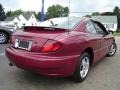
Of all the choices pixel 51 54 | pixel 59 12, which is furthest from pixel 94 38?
pixel 59 12

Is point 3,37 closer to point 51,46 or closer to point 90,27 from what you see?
point 90,27

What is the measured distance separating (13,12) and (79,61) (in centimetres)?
10304

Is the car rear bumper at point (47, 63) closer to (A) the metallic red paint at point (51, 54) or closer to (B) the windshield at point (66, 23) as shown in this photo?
(A) the metallic red paint at point (51, 54)

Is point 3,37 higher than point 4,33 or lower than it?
lower

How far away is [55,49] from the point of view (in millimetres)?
3623

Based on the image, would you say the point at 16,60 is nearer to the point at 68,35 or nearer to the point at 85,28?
the point at 68,35

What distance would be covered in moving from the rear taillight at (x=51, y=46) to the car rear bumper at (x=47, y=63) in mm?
130

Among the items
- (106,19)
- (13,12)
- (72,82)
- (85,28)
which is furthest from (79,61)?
(13,12)

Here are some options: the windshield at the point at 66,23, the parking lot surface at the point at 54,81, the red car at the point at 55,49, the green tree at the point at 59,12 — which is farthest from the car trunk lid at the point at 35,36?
the green tree at the point at 59,12

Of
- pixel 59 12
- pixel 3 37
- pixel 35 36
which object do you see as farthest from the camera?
pixel 59 12

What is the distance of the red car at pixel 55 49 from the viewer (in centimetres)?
361

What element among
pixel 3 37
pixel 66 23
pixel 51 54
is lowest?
pixel 3 37

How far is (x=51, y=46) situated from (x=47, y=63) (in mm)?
318

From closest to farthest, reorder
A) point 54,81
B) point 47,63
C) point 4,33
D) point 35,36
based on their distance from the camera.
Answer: point 47,63, point 35,36, point 54,81, point 4,33
